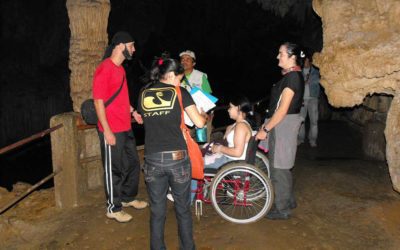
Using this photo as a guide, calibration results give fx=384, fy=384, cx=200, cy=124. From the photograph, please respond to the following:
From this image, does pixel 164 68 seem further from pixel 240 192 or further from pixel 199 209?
pixel 199 209

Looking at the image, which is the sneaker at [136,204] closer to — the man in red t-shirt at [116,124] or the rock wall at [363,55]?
the man in red t-shirt at [116,124]

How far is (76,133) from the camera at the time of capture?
4902 millimetres

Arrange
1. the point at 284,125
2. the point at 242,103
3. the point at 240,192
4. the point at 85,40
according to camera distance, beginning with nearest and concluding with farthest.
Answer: the point at 284,125 → the point at 242,103 → the point at 240,192 → the point at 85,40

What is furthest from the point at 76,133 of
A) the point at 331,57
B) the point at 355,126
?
the point at 355,126

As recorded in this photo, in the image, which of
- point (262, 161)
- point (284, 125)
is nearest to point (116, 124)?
point (284, 125)

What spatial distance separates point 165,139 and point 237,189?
1.39m

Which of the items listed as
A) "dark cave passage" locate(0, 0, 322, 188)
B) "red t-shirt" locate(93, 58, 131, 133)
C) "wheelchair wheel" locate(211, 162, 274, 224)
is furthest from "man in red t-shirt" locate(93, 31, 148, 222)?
"dark cave passage" locate(0, 0, 322, 188)

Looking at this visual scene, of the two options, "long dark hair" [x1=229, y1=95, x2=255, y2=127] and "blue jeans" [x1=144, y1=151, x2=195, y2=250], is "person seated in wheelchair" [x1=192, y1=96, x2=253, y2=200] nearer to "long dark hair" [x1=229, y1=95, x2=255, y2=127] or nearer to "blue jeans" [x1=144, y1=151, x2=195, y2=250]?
"long dark hair" [x1=229, y1=95, x2=255, y2=127]

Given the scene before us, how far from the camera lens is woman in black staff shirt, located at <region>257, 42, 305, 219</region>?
3.98 metres

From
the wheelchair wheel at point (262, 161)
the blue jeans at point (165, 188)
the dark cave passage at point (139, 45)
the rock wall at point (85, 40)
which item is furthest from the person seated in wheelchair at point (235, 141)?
the dark cave passage at point (139, 45)

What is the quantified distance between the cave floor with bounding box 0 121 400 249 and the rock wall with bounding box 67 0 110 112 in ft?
4.93

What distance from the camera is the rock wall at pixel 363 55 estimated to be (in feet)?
16.5

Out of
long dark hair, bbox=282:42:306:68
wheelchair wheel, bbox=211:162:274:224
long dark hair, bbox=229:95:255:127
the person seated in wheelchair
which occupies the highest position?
long dark hair, bbox=282:42:306:68

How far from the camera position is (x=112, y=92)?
13.3 feet
